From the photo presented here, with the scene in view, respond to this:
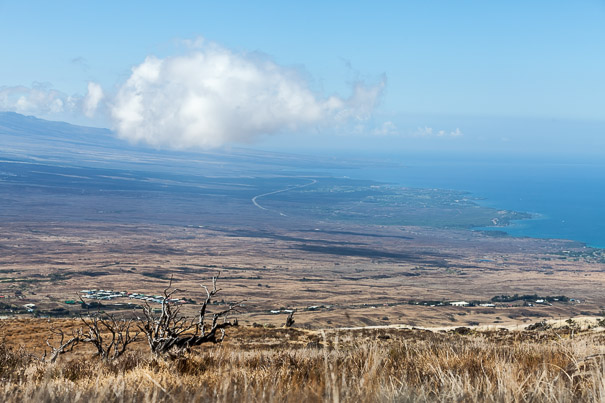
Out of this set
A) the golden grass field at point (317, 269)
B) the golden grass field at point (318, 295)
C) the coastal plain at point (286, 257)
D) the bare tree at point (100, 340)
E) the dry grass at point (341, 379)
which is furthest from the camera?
the coastal plain at point (286, 257)

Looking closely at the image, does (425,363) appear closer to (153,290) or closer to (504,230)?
(153,290)

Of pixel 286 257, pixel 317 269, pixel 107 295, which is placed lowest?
pixel 286 257

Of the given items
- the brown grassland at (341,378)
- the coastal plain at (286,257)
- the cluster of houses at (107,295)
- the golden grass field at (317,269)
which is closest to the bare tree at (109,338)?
the coastal plain at (286,257)

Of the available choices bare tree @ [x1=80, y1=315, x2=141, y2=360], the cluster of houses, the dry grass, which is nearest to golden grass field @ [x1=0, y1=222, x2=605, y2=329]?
the cluster of houses

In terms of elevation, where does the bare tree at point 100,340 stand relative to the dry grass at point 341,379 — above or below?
below

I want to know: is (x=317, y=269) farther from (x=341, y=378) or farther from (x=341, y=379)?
(x=341, y=379)

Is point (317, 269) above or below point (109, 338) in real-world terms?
below

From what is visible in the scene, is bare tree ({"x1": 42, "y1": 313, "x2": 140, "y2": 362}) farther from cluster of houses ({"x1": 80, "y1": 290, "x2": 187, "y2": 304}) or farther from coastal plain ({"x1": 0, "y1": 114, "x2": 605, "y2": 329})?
cluster of houses ({"x1": 80, "y1": 290, "x2": 187, "y2": 304})

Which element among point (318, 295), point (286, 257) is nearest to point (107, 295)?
point (318, 295)

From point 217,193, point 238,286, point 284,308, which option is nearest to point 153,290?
point 238,286

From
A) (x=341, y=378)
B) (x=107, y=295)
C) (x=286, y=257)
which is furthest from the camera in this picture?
(x=286, y=257)

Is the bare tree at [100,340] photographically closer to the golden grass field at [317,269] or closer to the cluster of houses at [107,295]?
the golden grass field at [317,269]
